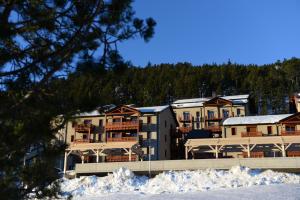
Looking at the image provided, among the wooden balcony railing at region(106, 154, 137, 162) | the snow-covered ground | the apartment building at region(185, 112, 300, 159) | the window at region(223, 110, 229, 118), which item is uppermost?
the window at region(223, 110, 229, 118)

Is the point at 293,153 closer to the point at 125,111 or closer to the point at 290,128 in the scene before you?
the point at 290,128

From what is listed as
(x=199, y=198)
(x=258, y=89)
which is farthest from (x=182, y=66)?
(x=199, y=198)

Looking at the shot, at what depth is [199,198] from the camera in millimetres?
25375

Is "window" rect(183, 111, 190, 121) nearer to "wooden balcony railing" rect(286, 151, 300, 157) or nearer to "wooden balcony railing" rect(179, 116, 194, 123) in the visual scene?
"wooden balcony railing" rect(179, 116, 194, 123)

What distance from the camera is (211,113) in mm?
57656

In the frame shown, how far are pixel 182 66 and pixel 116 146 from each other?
62762 millimetres

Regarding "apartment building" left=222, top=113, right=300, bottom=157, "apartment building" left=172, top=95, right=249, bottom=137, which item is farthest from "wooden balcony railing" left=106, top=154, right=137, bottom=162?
"apartment building" left=222, top=113, right=300, bottom=157

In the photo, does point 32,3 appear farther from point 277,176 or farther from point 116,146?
point 116,146

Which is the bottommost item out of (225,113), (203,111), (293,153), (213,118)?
(293,153)

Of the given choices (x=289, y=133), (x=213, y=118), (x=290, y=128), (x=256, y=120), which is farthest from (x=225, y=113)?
(x=289, y=133)

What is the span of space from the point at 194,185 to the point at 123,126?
1986 cm

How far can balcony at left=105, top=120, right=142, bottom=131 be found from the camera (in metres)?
49.0

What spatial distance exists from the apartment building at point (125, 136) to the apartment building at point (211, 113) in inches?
217

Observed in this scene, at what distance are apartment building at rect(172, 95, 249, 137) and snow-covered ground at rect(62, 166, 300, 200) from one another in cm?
2075
